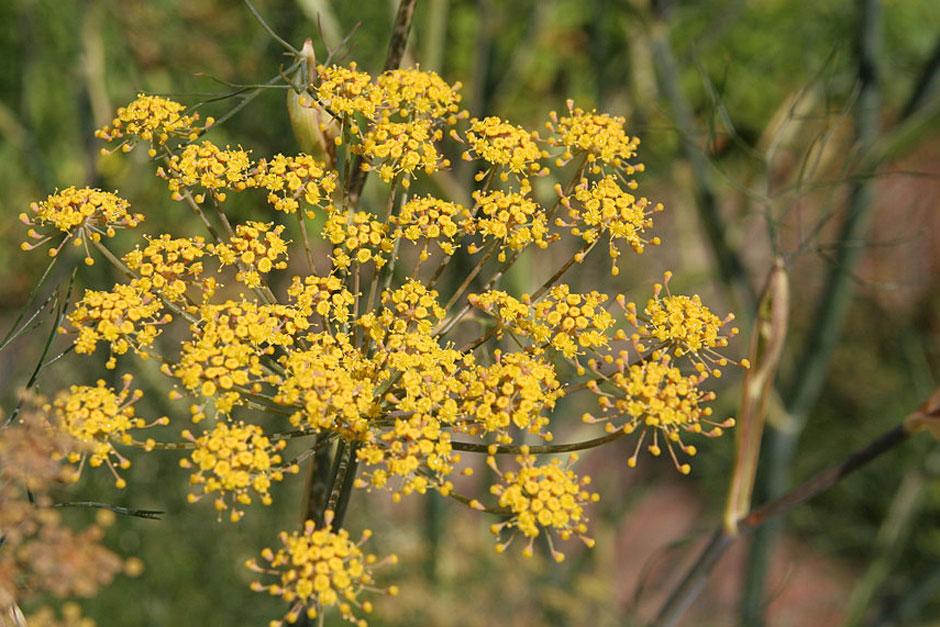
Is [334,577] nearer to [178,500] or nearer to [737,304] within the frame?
[737,304]

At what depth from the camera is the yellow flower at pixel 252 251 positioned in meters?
0.84

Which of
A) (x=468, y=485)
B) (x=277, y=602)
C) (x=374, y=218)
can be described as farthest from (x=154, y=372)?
(x=468, y=485)

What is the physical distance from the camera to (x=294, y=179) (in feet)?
2.78

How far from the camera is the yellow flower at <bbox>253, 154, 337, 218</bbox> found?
2.79ft

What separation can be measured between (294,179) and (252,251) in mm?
75

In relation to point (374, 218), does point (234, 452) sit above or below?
below

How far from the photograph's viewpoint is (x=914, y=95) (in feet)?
5.15

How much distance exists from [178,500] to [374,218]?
140 centimetres

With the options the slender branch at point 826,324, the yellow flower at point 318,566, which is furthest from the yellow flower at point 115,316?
the slender branch at point 826,324

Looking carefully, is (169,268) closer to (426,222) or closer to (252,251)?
(252,251)

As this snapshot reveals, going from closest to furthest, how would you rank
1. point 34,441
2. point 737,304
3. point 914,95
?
point 34,441, point 914,95, point 737,304

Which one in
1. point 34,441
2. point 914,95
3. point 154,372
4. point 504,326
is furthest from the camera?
point 154,372

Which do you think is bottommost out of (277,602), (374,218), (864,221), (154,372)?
(277,602)

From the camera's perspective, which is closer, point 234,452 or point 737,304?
point 234,452
